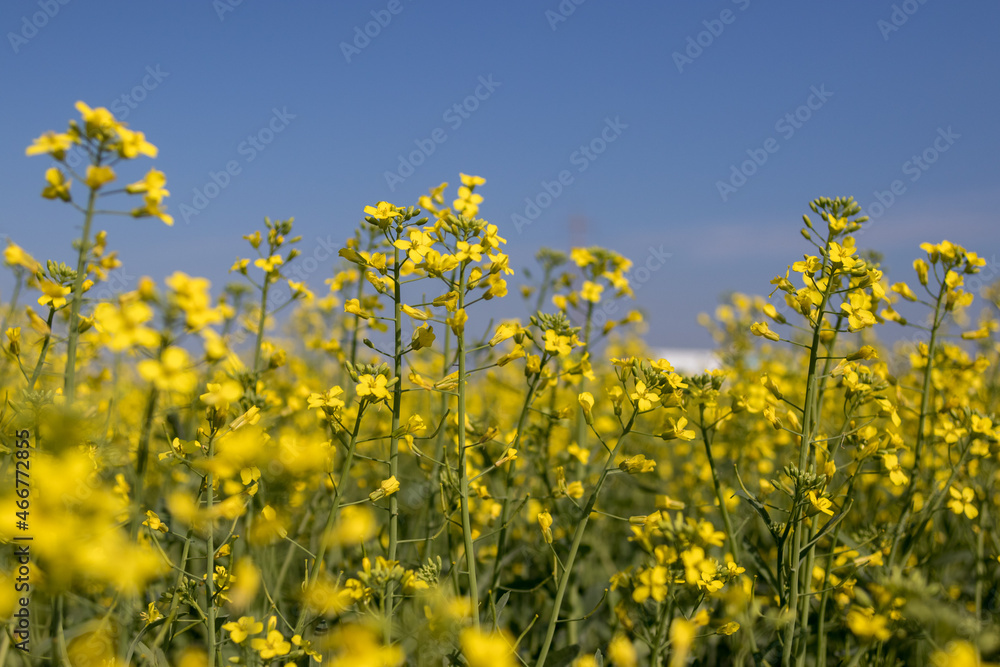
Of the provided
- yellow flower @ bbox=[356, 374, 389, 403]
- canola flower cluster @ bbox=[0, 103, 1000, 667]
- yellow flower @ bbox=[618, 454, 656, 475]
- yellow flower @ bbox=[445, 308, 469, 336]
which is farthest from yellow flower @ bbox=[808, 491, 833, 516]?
yellow flower @ bbox=[356, 374, 389, 403]

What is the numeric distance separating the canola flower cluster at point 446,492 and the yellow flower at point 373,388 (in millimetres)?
17

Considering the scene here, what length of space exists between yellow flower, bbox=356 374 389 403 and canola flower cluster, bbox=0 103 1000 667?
0.7 inches

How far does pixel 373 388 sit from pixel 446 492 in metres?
0.63

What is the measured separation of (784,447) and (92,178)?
216 inches

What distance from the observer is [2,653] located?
5.69 ft

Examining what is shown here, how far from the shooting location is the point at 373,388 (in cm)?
204

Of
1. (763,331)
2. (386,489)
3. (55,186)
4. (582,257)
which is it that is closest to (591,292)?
(582,257)

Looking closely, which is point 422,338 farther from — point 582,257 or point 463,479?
point 582,257

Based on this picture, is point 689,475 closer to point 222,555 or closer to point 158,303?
point 222,555

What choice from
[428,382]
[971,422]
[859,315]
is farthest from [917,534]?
[428,382]

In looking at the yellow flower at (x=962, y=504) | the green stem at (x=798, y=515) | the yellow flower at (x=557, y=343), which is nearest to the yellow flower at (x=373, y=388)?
the yellow flower at (x=557, y=343)

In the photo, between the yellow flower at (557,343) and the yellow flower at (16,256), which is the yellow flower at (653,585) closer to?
the yellow flower at (557,343)

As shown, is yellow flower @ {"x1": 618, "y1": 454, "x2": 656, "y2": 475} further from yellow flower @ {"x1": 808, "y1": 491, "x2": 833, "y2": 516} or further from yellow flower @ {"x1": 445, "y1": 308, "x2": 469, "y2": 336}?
yellow flower @ {"x1": 445, "y1": 308, "x2": 469, "y2": 336}

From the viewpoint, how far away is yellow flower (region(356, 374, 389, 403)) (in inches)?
79.8
